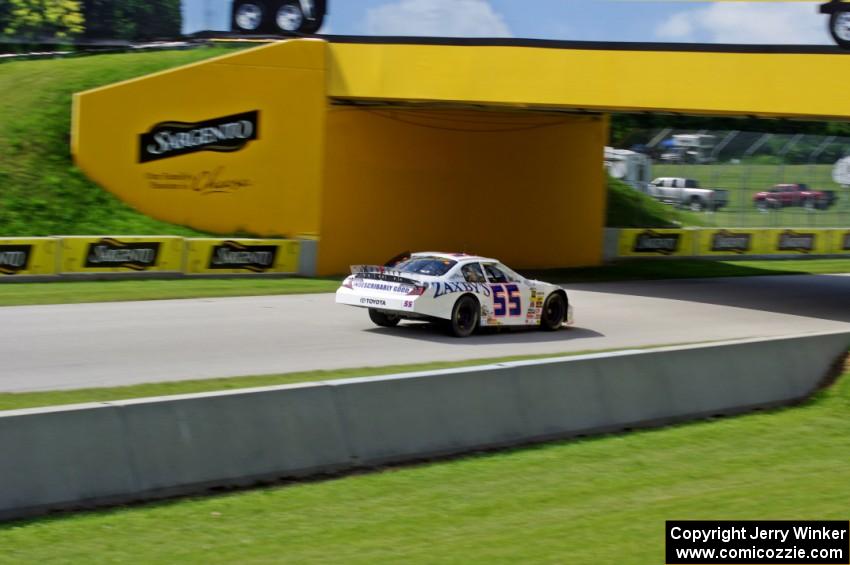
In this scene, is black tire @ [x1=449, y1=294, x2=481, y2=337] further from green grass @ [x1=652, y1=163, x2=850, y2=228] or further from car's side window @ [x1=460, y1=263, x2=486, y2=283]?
green grass @ [x1=652, y1=163, x2=850, y2=228]

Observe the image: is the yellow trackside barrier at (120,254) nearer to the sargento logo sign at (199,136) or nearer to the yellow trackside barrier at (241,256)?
the yellow trackside barrier at (241,256)

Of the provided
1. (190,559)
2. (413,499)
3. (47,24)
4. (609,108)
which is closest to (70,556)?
(190,559)

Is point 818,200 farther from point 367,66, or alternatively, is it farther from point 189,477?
point 189,477

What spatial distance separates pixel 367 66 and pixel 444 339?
11.3 metres

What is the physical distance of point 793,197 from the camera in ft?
144

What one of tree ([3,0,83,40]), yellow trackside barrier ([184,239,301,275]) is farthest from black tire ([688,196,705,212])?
tree ([3,0,83,40])

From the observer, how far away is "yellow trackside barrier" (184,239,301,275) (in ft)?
81.0

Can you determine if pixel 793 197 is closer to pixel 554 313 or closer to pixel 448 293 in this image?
pixel 554 313

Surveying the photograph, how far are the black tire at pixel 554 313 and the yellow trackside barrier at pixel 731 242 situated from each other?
20.8m

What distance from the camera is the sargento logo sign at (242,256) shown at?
25078 mm

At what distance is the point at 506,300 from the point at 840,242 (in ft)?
96.2

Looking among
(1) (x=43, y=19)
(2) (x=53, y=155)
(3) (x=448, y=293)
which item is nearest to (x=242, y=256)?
(2) (x=53, y=155)

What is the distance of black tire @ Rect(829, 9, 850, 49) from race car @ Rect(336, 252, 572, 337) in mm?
7336

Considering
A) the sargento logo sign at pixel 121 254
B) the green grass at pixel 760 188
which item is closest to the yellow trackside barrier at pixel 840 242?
the green grass at pixel 760 188
